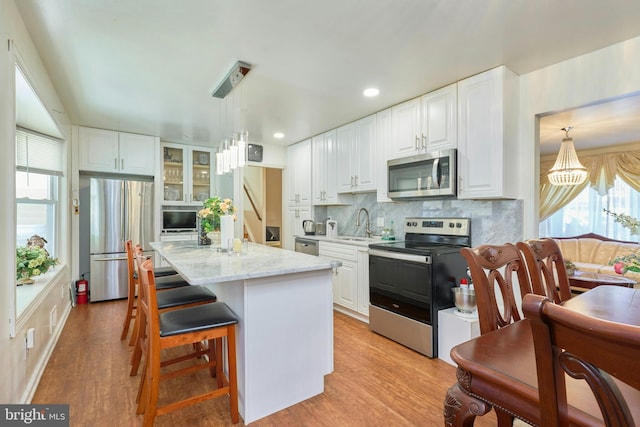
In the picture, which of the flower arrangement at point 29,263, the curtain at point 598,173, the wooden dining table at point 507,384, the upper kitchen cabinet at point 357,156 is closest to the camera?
the wooden dining table at point 507,384

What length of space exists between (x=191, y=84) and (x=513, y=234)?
3.17 meters

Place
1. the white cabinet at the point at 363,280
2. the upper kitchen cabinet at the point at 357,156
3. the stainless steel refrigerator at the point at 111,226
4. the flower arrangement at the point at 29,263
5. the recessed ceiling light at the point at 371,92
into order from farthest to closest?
the stainless steel refrigerator at the point at 111,226, the upper kitchen cabinet at the point at 357,156, the white cabinet at the point at 363,280, the recessed ceiling light at the point at 371,92, the flower arrangement at the point at 29,263

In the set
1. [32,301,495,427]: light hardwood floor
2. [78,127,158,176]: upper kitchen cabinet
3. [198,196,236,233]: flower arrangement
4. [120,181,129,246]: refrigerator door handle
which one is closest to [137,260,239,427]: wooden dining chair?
[32,301,495,427]: light hardwood floor

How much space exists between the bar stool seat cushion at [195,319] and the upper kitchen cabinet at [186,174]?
134 inches

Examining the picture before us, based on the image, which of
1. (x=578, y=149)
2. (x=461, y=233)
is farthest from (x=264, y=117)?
(x=578, y=149)

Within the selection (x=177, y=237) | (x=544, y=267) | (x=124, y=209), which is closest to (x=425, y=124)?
(x=544, y=267)

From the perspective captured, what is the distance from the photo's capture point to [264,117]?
12.4 ft

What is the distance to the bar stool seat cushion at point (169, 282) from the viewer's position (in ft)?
8.39

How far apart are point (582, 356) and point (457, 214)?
272 centimetres

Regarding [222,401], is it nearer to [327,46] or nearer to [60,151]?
[327,46]

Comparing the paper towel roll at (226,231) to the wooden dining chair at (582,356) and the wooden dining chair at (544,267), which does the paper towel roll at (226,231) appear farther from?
the wooden dining chair at (582,356)

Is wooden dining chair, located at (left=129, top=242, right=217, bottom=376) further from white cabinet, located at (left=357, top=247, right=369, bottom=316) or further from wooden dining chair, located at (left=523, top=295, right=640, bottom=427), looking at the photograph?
wooden dining chair, located at (left=523, top=295, right=640, bottom=427)

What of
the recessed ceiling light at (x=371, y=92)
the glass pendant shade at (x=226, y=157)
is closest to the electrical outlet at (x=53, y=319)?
the glass pendant shade at (x=226, y=157)

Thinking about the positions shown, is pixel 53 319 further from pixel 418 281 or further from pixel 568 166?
pixel 568 166
